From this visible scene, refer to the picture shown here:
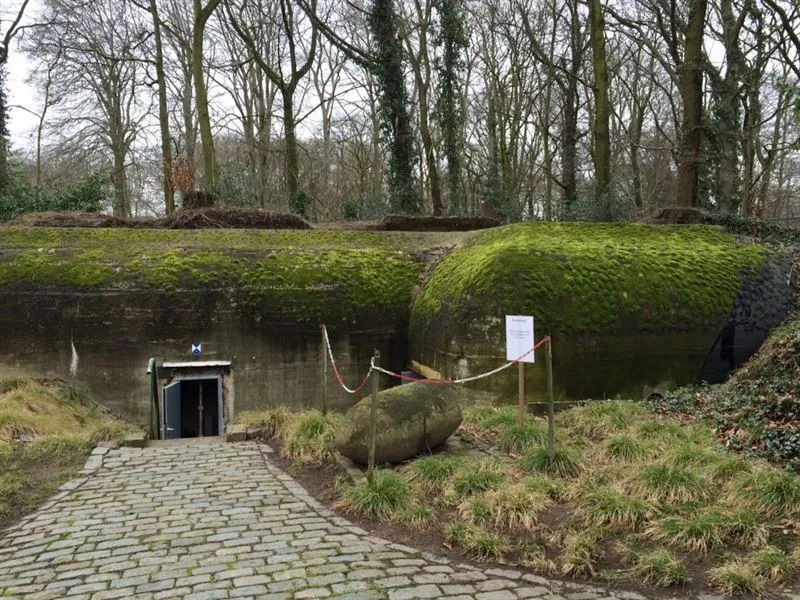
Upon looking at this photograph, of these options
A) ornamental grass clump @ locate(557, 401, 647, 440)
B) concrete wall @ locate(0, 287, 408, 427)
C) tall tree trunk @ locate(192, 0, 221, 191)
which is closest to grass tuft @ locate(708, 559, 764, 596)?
ornamental grass clump @ locate(557, 401, 647, 440)

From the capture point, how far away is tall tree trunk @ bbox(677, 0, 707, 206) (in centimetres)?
1563

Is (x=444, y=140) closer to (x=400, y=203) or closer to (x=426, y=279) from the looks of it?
(x=400, y=203)

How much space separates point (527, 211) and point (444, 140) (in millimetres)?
12253

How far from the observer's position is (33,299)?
1094 cm

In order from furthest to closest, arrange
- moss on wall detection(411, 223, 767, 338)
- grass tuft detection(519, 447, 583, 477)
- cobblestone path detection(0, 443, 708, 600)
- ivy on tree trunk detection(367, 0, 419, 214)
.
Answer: ivy on tree trunk detection(367, 0, 419, 214) → moss on wall detection(411, 223, 767, 338) → grass tuft detection(519, 447, 583, 477) → cobblestone path detection(0, 443, 708, 600)

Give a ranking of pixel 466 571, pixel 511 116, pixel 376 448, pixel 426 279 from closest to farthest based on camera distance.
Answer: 1. pixel 466 571
2. pixel 376 448
3. pixel 426 279
4. pixel 511 116

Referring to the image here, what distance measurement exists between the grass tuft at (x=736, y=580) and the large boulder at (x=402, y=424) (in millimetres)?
2922

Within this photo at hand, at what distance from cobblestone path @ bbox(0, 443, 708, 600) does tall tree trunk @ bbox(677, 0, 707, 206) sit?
1388 cm

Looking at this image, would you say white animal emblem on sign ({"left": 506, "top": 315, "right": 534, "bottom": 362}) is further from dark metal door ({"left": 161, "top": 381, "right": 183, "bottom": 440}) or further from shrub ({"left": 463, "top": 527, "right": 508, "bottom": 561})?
dark metal door ({"left": 161, "top": 381, "right": 183, "bottom": 440})

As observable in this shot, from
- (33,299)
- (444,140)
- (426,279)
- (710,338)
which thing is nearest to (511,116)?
(444,140)

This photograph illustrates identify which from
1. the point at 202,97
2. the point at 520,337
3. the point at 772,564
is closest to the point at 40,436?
the point at 520,337

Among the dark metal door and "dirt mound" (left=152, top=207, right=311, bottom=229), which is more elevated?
"dirt mound" (left=152, top=207, right=311, bottom=229)

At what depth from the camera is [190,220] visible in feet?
48.2

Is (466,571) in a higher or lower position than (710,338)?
lower
